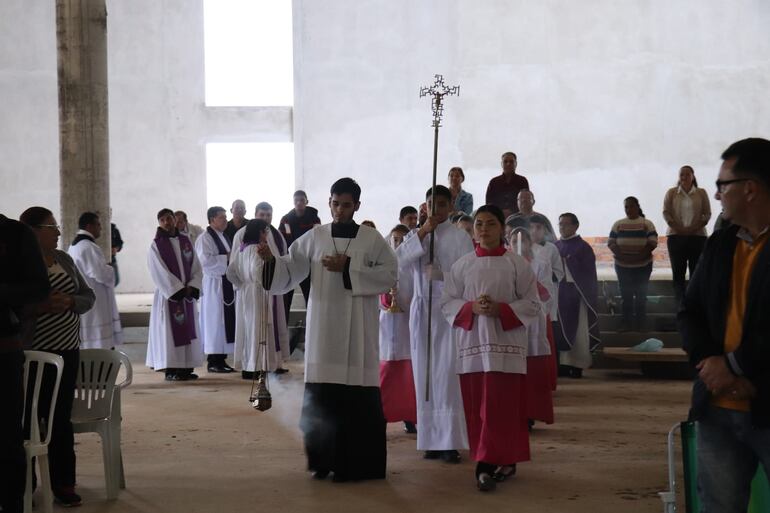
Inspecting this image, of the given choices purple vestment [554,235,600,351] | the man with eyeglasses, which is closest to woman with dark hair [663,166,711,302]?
purple vestment [554,235,600,351]

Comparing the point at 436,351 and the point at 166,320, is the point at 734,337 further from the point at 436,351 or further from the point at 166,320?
the point at 166,320

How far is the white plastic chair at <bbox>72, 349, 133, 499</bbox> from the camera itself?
18.9 ft

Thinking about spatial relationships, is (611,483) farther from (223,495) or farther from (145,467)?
(145,467)

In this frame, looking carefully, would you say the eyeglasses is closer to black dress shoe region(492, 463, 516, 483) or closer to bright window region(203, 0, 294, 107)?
black dress shoe region(492, 463, 516, 483)

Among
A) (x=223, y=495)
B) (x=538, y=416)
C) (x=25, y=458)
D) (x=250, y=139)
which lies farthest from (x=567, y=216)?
(x=250, y=139)

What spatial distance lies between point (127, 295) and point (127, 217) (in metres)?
1.62

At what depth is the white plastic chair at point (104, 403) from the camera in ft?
18.9

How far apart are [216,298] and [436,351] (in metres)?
5.80

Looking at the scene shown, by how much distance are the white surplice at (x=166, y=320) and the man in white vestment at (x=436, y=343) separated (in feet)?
15.4

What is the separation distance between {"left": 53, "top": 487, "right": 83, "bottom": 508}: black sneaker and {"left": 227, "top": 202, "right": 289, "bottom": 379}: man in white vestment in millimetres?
4940

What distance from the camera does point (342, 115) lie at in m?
19.7

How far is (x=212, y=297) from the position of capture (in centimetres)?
1227

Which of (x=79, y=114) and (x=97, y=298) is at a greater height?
(x=79, y=114)

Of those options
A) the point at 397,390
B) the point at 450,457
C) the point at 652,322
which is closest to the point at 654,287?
the point at 652,322
